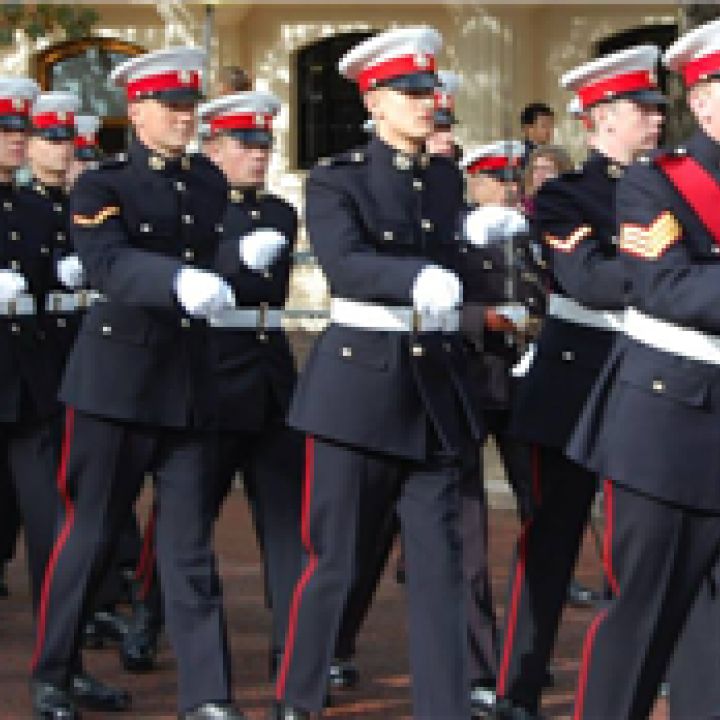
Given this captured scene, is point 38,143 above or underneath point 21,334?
above

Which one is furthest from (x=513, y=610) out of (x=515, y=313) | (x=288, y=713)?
(x=515, y=313)

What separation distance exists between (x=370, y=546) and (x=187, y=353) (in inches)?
36.4

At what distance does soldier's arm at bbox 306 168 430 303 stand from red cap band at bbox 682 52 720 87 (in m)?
0.91

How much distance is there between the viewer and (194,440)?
269 inches

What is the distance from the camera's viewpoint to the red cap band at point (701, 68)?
17.4 ft

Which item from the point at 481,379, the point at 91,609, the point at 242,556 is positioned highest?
the point at 481,379

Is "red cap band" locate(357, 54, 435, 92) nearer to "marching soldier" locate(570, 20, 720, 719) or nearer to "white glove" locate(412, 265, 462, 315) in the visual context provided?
"white glove" locate(412, 265, 462, 315)

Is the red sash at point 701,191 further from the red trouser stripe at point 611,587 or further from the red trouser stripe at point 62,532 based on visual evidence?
the red trouser stripe at point 62,532

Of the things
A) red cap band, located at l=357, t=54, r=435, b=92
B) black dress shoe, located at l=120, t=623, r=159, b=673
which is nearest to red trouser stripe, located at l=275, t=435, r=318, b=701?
red cap band, located at l=357, t=54, r=435, b=92

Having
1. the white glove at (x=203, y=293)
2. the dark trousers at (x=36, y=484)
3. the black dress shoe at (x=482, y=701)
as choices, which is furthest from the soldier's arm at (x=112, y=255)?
the black dress shoe at (x=482, y=701)

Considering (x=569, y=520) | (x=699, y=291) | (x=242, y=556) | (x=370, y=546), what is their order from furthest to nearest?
(x=242, y=556), (x=569, y=520), (x=370, y=546), (x=699, y=291)

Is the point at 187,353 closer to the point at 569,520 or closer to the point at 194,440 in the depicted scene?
the point at 194,440

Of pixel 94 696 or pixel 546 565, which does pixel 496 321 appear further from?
pixel 94 696

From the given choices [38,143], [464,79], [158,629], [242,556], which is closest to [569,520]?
[158,629]
